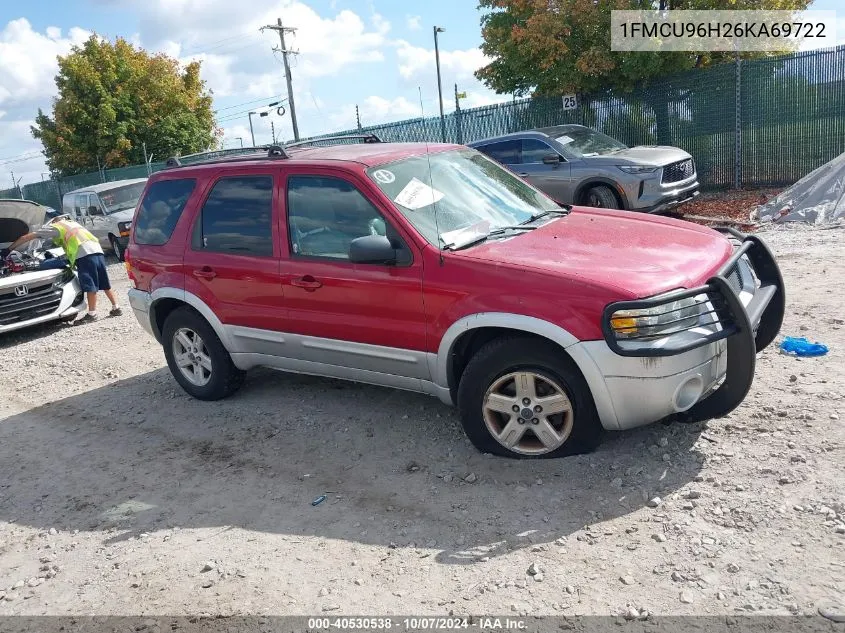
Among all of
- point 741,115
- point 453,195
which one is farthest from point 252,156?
point 741,115

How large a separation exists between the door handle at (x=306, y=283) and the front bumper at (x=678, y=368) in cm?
189

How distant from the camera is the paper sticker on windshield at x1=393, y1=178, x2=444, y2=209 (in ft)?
15.0

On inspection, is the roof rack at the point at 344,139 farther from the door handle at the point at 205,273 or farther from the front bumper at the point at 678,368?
the front bumper at the point at 678,368

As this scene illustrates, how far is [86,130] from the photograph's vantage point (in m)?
32.5

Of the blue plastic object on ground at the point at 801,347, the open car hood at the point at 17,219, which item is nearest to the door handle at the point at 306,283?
the blue plastic object on ground at the point at 801,347

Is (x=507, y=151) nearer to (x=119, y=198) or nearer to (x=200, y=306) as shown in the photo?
(x=200, y=306)

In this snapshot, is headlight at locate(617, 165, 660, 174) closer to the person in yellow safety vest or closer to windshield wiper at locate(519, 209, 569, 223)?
windshield wiper at locate(519, 209, 569, 223)

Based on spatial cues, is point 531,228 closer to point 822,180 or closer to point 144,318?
point 144,318

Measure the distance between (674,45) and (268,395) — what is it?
47.4 ft

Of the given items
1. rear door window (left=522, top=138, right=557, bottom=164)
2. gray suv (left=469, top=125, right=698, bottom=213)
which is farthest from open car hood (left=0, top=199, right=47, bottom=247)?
rear door window (left=522, top=138, right=557, bottom=164)

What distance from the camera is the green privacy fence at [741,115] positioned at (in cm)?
1343

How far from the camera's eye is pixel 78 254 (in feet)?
31.7

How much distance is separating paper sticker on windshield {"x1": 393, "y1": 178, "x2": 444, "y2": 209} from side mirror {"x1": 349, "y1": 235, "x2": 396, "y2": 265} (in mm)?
347

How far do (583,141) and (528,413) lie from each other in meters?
9.28
